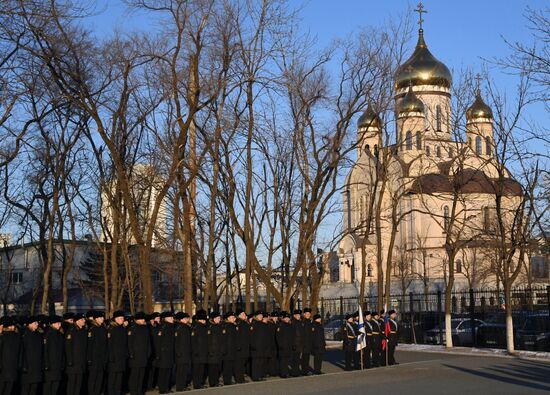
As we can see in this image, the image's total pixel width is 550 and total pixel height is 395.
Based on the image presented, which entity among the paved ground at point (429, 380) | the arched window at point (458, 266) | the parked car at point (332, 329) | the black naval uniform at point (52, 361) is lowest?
the paved ground at point (429, 380)

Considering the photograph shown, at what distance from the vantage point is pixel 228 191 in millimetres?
30609

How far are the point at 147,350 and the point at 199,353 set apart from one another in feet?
5.16

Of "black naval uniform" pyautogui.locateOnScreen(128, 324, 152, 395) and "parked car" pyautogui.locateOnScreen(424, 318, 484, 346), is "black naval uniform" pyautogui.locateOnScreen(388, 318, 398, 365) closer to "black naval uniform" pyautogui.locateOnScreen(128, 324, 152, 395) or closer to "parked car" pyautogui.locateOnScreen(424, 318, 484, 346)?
"black naval uniform" pyautogui.locateOnScreen(128, 324, 152, 395)

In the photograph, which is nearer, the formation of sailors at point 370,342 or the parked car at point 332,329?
the formation of sailors at point 370,342

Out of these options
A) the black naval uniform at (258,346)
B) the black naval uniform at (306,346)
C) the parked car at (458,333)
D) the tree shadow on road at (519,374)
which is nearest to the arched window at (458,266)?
the parked car at (458,333)

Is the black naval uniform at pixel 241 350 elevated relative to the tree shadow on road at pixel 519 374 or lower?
elevated

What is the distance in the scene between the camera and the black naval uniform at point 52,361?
607 inches

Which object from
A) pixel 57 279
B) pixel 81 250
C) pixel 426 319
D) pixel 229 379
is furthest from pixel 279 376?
pixel 81 250

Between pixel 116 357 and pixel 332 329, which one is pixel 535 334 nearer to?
pixel 332 329

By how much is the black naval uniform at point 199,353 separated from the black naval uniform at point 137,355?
1.46 meters

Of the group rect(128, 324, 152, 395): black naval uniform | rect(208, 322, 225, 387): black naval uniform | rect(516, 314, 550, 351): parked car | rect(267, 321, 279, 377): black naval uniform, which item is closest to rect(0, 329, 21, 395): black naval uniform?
rect(128, 324, 152, 395): black naval uniform

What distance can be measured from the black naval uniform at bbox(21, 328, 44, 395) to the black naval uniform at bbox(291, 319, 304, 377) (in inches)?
283

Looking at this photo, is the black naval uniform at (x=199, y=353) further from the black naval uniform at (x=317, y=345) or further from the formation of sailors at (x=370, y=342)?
the formation of sailors at (x=370, y=342)

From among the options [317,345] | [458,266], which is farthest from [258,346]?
[458,266]
